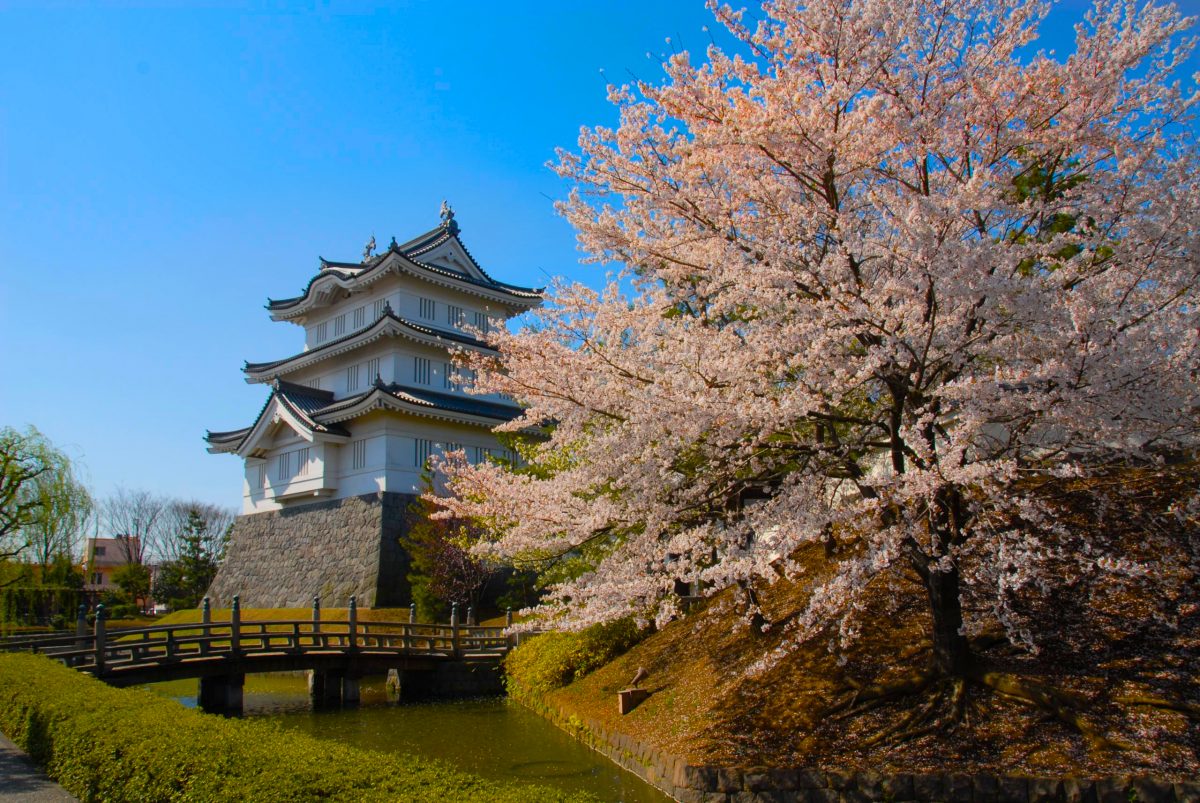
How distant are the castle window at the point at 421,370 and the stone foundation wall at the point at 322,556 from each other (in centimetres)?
447

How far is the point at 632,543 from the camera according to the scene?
903 cm

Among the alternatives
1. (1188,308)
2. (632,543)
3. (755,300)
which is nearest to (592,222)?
(755,300)

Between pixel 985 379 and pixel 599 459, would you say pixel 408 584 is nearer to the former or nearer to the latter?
pixel 599 459

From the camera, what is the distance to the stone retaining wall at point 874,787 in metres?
6.31

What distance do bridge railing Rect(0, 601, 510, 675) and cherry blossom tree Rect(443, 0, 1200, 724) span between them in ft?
29.3

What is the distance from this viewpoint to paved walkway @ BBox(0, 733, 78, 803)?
24.3 feet

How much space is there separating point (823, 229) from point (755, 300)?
1.26m

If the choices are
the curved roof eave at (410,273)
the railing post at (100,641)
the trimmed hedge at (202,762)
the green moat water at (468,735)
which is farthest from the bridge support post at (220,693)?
the curved roof eave at (410,273)

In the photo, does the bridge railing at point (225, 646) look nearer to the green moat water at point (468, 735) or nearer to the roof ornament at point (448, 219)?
the green moat water at point (468, 735)

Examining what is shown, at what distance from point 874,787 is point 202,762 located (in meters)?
5.53

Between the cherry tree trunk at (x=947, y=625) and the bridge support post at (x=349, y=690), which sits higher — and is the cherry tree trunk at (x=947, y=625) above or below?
above

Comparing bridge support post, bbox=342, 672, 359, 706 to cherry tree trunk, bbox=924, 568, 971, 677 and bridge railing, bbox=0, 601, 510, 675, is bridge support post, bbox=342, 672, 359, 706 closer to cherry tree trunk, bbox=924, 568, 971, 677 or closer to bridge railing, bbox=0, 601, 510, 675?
bridge railing, bbox=0, 601, 510, 675

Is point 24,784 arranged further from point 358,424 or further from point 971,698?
point 358,424

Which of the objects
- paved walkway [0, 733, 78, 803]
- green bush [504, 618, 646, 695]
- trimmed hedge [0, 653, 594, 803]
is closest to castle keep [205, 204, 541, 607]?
green bush [504, 618, 646, 695]
